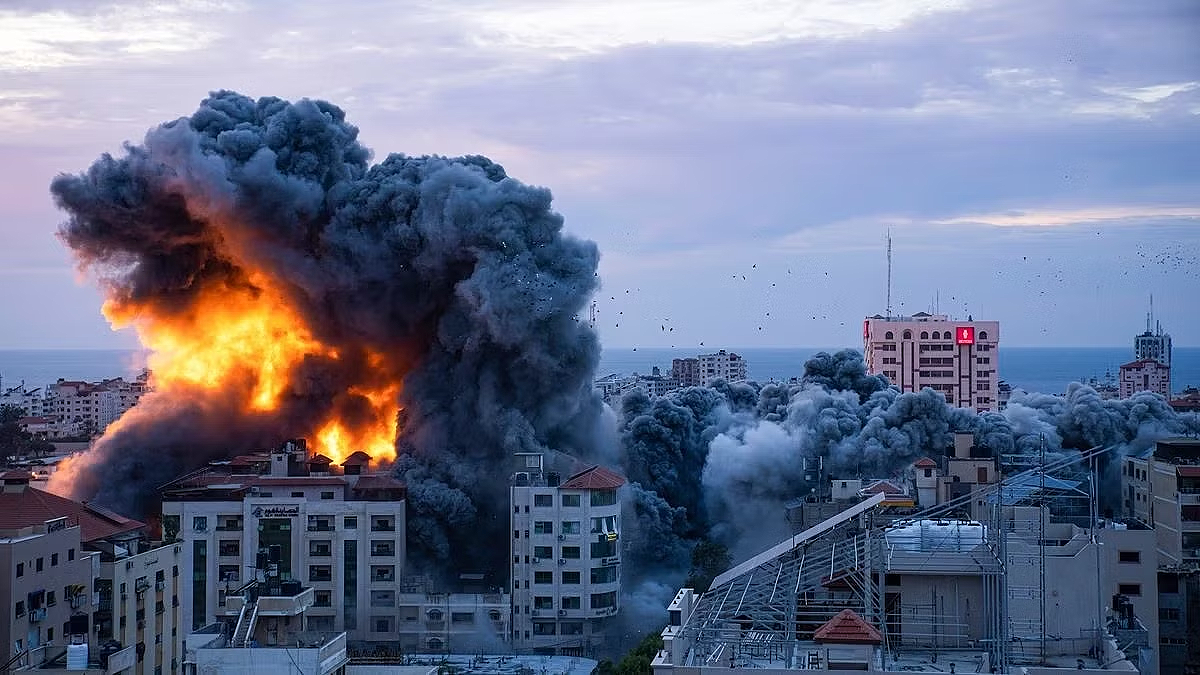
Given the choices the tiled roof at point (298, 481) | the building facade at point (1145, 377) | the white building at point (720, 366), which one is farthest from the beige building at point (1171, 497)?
the white building at point (720, 366)

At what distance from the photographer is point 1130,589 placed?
36500mm

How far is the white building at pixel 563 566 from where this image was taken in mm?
58812

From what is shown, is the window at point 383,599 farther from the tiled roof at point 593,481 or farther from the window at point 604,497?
the window at point 604,497

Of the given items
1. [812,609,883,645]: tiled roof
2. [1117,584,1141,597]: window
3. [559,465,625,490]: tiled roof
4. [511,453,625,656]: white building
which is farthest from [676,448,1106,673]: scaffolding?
[511,453,625,656]: white building

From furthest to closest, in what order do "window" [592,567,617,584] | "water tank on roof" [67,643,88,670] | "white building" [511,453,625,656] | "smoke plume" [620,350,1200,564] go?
"smoke plume" [620,350,1200,564]
"window" [592,567,617,584]
"white building" [511,453,625,656]
"water tank on roof" [67,643,88,670]

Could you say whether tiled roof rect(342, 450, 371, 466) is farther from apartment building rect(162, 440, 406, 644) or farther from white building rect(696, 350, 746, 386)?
white building rect(696, 350, 746, 386)

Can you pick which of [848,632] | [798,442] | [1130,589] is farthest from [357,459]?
[848,632]

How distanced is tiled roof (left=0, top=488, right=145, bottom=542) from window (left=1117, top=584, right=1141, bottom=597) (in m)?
20.7

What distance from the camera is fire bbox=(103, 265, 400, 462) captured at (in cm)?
7106

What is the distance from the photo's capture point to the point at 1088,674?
2438cm

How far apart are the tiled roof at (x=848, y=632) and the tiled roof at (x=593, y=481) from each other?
34.2 meters

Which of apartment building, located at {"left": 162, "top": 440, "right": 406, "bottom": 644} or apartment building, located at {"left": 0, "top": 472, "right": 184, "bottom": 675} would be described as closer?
apartment building, located at {"left": 0, "top": 472, "right": 184, "bottom": 675}

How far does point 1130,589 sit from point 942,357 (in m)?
81.2

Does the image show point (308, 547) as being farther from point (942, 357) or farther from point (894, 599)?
point (942, 357)
